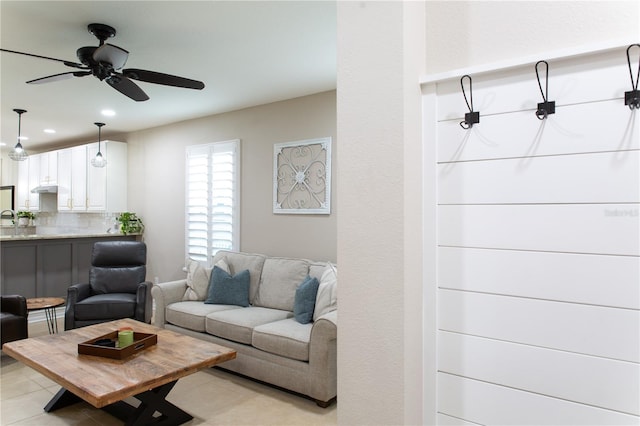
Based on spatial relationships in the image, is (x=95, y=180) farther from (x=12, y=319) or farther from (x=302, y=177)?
(x=302, y=177)

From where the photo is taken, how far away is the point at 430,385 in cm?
115

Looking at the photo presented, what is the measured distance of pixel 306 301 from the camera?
364 centimetres

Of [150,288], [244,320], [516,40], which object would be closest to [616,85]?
[516,40]

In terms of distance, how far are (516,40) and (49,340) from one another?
3.56 m

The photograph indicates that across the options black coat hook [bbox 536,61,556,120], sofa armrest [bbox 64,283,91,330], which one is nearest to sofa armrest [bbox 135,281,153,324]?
sofa armrest [bbox 64,283,91,330]

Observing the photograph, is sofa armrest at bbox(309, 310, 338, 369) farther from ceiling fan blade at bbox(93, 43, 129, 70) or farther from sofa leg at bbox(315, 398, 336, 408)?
ceiling fan blade at bbox(93, 43, 129, 70)

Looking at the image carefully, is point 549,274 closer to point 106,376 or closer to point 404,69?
point 404,69

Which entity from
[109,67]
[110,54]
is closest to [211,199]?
[109,67]

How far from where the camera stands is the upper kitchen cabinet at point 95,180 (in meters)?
6.54

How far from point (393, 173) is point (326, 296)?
8.55ft

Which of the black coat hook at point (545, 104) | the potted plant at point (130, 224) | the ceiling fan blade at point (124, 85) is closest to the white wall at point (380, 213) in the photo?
the black coat hook at point (545, 104)

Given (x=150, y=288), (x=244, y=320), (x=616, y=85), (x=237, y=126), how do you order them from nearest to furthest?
(x=616, y=85)
(x=244, y=320)
(x=150, y=288)
(x=237, y=126)

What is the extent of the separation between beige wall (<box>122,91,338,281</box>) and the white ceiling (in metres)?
0.22

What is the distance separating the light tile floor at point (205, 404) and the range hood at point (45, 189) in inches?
169
